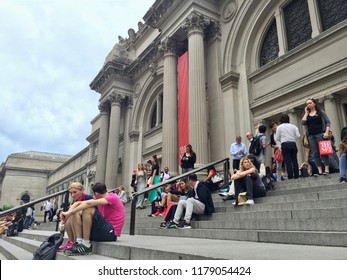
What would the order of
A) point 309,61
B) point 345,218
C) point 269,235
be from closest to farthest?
1. point 345,218
2. point 269,235
3. point 309,61

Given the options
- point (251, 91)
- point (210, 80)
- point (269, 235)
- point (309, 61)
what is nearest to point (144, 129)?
point (210, 80)

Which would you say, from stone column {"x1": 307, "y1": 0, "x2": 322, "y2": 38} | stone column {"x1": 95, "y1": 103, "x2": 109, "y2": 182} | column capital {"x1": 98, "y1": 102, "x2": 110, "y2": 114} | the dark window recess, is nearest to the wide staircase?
stone column {"x1": 307, "y1": 0, "x2": 322, "y2": 38}

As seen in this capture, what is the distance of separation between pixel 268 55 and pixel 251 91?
1.59 m

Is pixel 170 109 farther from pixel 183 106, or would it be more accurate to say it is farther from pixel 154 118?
pixel 154 118

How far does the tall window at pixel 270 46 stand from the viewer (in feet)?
38.0

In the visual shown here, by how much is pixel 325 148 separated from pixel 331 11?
6636 mm

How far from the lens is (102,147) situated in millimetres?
21641

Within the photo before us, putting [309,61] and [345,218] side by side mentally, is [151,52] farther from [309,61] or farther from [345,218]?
[345,218]

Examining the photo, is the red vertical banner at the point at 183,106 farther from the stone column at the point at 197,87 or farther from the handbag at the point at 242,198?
the handbag at the point at 242,198

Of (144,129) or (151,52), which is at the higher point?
(151,52)

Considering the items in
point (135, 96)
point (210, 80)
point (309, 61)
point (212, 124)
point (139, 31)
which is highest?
point (139, 31)

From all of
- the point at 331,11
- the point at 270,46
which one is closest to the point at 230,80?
the point at 270,46

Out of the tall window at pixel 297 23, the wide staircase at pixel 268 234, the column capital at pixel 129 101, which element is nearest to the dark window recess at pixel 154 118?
the column capital at pixel 129 101

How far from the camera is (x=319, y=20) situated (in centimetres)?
998
